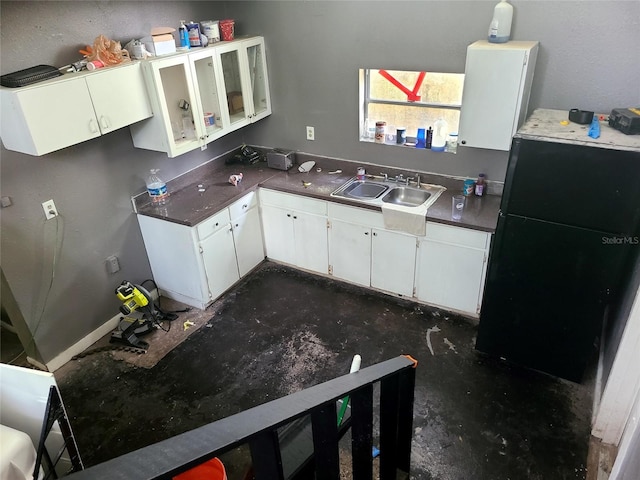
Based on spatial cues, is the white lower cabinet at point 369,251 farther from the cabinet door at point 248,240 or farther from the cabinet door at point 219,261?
the cabinet door at point 219,261

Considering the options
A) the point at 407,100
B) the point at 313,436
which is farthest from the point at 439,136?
the point at 313,436

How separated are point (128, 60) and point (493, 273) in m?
2.60

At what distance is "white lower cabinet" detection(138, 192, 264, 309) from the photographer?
11.0ft

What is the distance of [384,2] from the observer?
3.19 m

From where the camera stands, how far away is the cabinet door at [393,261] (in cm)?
337

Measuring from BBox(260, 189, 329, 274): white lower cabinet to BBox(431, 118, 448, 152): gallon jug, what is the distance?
37.2 inches

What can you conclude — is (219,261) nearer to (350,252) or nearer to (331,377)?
(350,252)

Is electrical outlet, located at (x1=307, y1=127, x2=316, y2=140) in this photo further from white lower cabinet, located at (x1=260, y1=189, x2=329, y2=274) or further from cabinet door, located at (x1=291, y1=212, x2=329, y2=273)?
cabinet door, located at (x1=291, y1=212, x2=329, y2=273)

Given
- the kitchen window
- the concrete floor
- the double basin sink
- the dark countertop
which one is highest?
the kitchen window

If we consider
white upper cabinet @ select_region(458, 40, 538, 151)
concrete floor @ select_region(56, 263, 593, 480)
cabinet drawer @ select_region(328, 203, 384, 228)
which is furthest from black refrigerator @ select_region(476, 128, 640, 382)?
cabinet drawer @ select_region(328, 203, 384, 228)

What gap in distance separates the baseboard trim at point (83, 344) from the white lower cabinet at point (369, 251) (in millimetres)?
1744

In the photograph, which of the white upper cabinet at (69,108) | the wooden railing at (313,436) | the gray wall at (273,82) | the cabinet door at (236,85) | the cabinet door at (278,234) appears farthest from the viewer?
the cabinet door at (278,234)

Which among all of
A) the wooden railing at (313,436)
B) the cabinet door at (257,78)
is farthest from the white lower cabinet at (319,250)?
the wooden railing at (313,436)

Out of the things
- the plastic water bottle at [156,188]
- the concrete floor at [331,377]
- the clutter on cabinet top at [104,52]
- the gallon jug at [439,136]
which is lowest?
the concrete floor at [331,377]
